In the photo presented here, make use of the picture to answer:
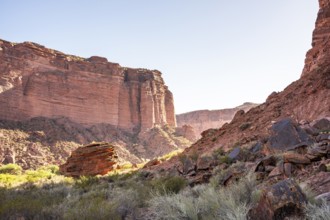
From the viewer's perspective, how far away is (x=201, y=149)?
59.6 feet

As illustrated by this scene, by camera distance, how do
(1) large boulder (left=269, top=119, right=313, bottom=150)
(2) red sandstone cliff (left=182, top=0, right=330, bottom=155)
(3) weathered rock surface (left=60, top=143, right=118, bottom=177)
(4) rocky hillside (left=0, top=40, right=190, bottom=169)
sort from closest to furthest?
(1) large boulder (left=269, top=119, right=313, bottom=150), (2) red sandstone cliff (left=182, top=0, right=330, bottom=155), (3) weathered rock surface (left=60, top=143, right=118, bottom=177), (4) rocky hillside (left=0, top=40, right=190, bottom=169)

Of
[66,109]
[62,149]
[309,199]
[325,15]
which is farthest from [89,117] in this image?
[309,199]

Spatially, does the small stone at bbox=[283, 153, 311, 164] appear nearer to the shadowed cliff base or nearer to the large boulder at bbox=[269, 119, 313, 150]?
the large boulder at bbox=[269, 119, 313, 150]

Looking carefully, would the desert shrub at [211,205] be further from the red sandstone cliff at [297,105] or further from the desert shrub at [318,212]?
the red sandstone cliff at [297,105]

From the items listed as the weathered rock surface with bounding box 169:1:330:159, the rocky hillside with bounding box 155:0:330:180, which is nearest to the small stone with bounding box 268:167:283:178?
the rocky hillside with bounding box 155:0:330:180

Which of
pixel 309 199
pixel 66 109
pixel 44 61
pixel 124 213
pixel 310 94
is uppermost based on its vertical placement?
pixel 44 61

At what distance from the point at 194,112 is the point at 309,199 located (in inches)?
4186

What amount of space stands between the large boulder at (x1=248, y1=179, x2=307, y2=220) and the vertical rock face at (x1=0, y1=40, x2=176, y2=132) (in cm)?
4924

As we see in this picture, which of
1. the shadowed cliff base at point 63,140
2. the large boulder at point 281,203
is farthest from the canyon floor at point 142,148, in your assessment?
the shadowed cliff base at point 63,140

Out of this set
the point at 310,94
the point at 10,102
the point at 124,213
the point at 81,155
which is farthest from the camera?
the point at 10,102

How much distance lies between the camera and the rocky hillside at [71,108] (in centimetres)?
Result: 4237

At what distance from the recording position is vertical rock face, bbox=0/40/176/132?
4784 cm

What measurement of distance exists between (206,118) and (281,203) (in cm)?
10480

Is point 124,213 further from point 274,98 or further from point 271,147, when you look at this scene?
point 274,98
